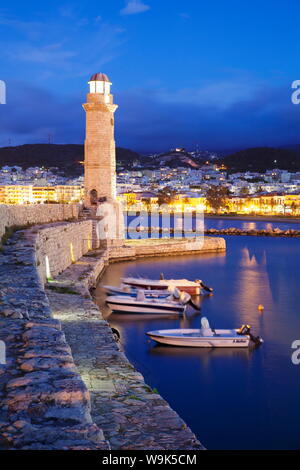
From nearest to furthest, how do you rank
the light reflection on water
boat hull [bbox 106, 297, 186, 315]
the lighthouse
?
the light reflection on water → boat hull [bbox 106, 297, 186, 315] → the lighthouse

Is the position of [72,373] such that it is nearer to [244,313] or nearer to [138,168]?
[244,313]

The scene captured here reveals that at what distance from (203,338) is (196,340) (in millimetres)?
128

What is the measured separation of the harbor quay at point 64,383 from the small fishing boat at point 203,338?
156 centimetres

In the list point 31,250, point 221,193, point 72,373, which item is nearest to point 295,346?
point 31,250

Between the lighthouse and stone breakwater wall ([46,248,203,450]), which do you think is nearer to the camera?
stone breakwater wall ([46,248,203,450])

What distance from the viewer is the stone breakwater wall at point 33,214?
29.2 ft

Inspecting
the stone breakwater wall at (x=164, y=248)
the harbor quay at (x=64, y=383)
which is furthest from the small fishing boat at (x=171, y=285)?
the harbor quay at (x=64, y=383)

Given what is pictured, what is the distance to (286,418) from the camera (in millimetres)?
6414

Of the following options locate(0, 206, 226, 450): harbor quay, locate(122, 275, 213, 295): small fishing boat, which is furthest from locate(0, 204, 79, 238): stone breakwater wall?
locate(122, 275, 213, 295): small fishing boat

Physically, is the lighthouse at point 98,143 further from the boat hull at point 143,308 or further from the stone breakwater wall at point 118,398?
the stone breakwater wall at point 118,398

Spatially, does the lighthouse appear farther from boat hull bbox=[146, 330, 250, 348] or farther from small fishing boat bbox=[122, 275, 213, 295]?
boat hull bbox=[146, 330, 250, 348]

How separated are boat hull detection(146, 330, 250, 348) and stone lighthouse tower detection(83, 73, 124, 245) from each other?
35.1 ft

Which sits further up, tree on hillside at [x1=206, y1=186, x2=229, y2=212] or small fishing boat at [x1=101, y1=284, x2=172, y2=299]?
tree on hillside at [x1=206, y1=186, x2=229, y2=212]

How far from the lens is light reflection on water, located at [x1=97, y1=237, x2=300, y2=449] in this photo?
6.09 metres
